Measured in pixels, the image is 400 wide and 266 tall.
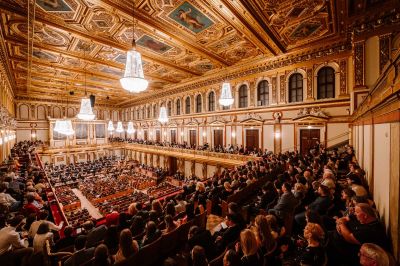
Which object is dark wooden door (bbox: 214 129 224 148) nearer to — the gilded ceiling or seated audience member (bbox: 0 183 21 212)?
the gilded ceiling

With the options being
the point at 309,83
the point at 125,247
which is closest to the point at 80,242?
the point at 125,247

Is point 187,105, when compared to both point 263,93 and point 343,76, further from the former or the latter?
point 343,76

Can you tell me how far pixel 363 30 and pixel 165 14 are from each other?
922 cm

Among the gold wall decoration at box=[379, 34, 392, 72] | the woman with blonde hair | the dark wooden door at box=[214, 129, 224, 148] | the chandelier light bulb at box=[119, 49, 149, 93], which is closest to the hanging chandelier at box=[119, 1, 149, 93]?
the chandelier light bulb at box=[119, 49, 149, 93]

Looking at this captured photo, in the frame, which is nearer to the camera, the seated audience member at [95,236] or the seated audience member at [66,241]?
the seated audience member at [95,236]

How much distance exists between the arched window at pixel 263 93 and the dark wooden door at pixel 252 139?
2.19 meters

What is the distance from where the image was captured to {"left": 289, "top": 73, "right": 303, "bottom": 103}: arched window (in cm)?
1303

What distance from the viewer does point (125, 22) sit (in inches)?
356

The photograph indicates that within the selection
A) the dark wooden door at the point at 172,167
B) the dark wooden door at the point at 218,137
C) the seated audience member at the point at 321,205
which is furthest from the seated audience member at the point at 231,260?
the dark wooden door at the point at 172,167

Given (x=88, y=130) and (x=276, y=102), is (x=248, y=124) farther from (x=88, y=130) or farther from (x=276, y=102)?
(x=88, y=130)

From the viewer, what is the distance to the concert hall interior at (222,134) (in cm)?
303

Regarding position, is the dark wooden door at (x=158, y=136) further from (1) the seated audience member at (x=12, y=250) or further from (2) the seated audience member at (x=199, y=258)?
(2) the seated audience member at (x=199, y=258)

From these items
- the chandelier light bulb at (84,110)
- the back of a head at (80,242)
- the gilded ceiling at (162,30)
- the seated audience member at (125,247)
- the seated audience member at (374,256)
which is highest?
the gilded ceiling at (162,30)

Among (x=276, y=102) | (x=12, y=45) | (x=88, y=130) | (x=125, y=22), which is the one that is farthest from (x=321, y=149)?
(x=88, y=130)
